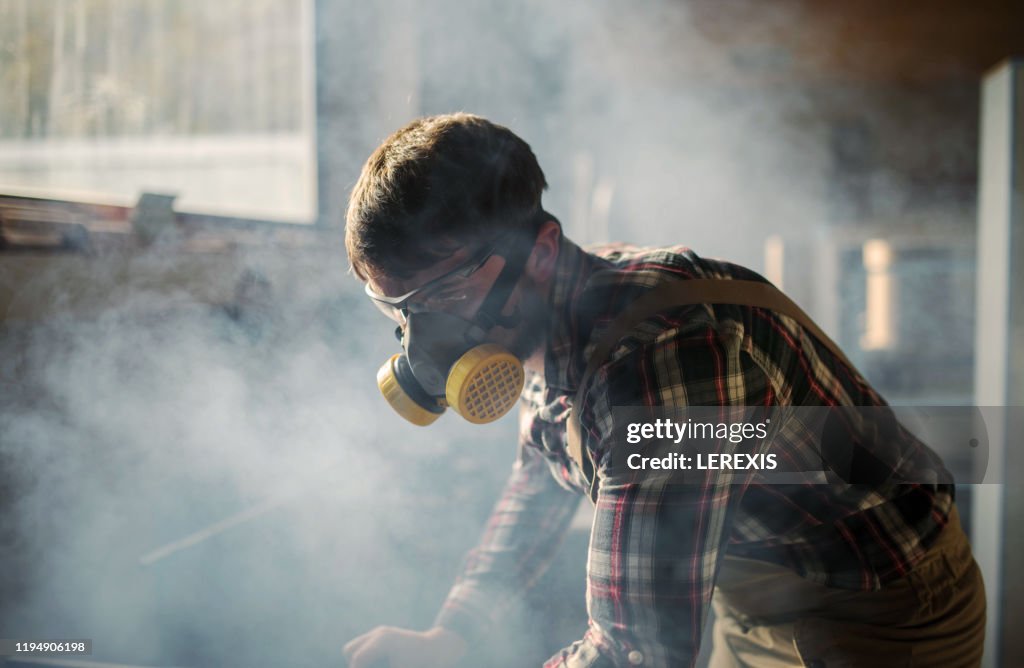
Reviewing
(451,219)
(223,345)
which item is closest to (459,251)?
(451,219)

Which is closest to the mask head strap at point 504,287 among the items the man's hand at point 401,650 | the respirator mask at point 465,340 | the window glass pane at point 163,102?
the respirator mask at point 465,340

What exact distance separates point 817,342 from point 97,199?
1.39 meters

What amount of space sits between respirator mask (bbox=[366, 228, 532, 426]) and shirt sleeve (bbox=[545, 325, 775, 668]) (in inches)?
7.7

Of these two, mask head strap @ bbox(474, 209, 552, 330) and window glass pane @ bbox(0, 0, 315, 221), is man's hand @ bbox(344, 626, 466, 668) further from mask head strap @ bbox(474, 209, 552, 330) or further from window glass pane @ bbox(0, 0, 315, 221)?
window glass pane @ bbox(0, 0, 315, 221)

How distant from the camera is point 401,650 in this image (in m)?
1.05

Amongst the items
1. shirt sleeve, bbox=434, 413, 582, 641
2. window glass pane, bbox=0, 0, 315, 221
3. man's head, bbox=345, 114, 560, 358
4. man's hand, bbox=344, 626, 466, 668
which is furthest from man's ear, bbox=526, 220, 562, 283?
window glass pane, bbox=0, 0, 315, 221

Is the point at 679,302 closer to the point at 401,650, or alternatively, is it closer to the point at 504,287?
the point at 504,287

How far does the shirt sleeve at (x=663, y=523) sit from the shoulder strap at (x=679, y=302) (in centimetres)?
5

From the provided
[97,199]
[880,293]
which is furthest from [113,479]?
[880,293]

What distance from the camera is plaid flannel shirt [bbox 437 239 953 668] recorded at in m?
0.71

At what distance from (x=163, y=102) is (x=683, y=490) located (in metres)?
1.42

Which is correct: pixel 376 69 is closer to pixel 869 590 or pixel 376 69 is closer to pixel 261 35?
pixel 261 35

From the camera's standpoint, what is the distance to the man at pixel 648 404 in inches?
28.4

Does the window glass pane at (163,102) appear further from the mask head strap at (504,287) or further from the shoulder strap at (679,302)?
the shoulder strap at (679,302)
